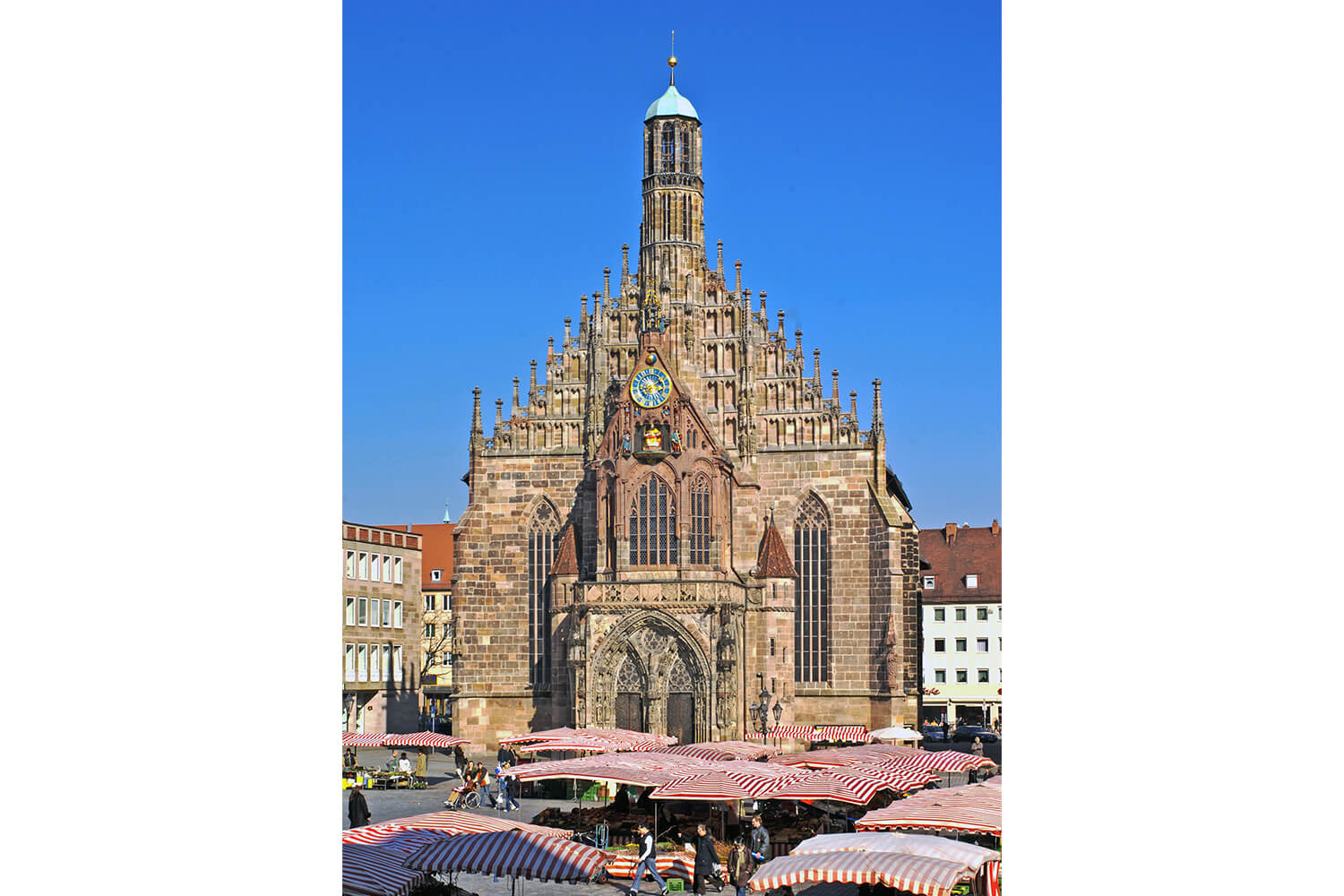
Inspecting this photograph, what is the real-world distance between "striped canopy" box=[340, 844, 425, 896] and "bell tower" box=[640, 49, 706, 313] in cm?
4198

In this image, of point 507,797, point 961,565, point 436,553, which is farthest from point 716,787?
point 436,553

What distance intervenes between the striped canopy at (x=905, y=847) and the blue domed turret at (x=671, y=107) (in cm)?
4392

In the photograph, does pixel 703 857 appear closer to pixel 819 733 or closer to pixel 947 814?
pixel 947 814

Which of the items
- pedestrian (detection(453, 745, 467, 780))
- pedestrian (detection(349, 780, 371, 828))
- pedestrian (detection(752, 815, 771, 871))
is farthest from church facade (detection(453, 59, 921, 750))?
pedestrian (detection(752, 815, 771, 871))

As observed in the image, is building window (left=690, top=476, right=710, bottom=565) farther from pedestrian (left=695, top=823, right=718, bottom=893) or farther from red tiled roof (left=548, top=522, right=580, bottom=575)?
pedestrian (left=695, top=823, right=718, bottom=893)

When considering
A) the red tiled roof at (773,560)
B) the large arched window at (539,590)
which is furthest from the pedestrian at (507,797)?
the red tiled roof at (773,560)

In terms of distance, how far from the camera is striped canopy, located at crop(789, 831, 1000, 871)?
68.3 feet

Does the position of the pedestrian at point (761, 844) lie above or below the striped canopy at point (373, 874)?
below

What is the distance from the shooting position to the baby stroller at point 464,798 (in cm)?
4338

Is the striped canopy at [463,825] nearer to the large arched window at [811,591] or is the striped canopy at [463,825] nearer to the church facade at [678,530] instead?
the church facade at [678,530]

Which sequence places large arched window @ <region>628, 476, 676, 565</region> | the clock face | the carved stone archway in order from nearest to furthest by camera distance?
the carved stone archway < large arched window @ <region>628, 476, 676, 565</region> < the clock face
